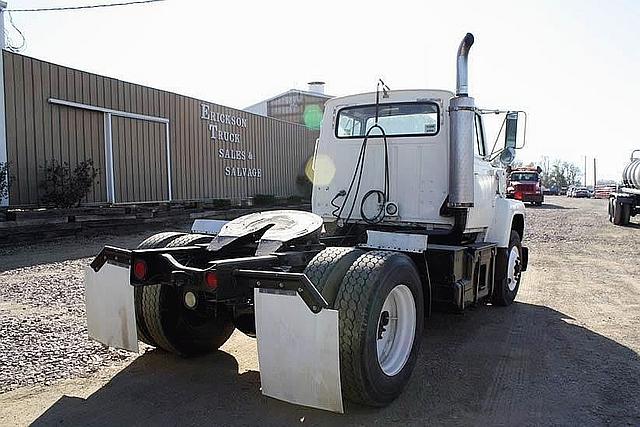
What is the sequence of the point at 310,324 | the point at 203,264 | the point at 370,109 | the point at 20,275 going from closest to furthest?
the point at 310,324, the point at 203,264, the point at 370,109, the point at 20,275

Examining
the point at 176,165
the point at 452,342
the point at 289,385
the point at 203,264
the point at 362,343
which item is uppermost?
the point at 176,165

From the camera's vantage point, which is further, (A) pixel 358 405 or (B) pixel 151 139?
(B) pixel 151 139

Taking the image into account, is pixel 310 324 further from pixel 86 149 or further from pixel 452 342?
pixel 86 149

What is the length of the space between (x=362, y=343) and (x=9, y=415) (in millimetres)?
2414

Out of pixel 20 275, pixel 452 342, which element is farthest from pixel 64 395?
pixel 20 275

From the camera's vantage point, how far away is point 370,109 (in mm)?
6672

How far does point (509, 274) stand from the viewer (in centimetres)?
750

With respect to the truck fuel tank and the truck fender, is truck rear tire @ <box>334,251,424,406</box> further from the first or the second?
the truck fuel tank

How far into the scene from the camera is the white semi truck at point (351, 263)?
360 centimetres

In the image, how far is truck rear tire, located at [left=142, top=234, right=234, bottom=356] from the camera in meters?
4.64

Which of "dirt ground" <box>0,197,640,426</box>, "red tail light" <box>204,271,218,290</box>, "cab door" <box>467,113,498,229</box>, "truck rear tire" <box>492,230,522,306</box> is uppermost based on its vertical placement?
"cab door" <box>467,113,498,229</box>

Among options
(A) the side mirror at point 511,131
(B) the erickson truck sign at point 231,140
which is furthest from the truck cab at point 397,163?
(B) the erickson truck sign at point 231,140

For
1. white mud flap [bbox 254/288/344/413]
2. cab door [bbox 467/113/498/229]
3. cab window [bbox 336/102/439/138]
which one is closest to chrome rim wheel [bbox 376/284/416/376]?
white mud flap [bbox 254/288/344/413]

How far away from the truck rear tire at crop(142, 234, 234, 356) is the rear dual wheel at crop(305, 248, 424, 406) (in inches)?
42.3
